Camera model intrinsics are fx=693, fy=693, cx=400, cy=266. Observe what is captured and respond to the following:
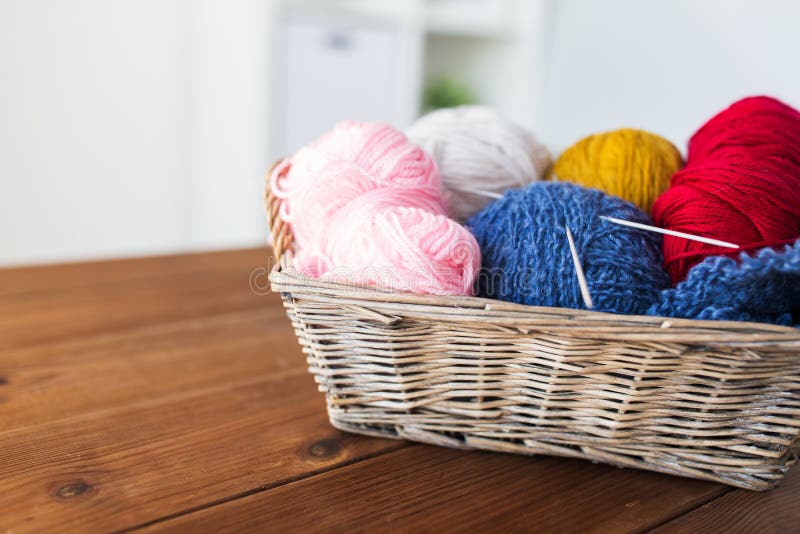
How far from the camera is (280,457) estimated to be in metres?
0.51

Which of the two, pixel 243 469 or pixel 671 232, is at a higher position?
pixel 671 232

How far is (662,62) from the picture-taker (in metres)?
1.78

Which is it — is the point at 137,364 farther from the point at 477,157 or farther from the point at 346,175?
the point at 477,157

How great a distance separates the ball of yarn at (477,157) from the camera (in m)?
0.72

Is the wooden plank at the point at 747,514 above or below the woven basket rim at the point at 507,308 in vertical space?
below

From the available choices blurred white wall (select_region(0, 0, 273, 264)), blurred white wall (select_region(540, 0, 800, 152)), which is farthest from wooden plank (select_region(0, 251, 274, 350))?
blurred white wall (select_region(540, 0, 800, 152))

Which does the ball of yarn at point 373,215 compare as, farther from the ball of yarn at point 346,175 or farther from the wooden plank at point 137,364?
the wooden plank at point 137,364

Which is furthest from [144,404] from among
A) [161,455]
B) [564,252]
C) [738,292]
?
[738,292]

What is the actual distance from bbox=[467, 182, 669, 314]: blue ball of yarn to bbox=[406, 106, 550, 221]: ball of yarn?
0.40ft

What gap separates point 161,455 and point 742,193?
503mm

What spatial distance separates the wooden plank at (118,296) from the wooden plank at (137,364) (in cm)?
3

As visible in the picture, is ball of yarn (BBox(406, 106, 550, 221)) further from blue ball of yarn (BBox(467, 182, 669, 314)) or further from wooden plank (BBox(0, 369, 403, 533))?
wooden plank (BBox(0, 369, 403, 533))

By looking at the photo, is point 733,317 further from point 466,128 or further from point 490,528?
point 466,128

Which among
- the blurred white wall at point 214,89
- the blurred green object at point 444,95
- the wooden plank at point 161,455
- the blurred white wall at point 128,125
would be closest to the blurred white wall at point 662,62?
the blurred white wall at point 214,89
